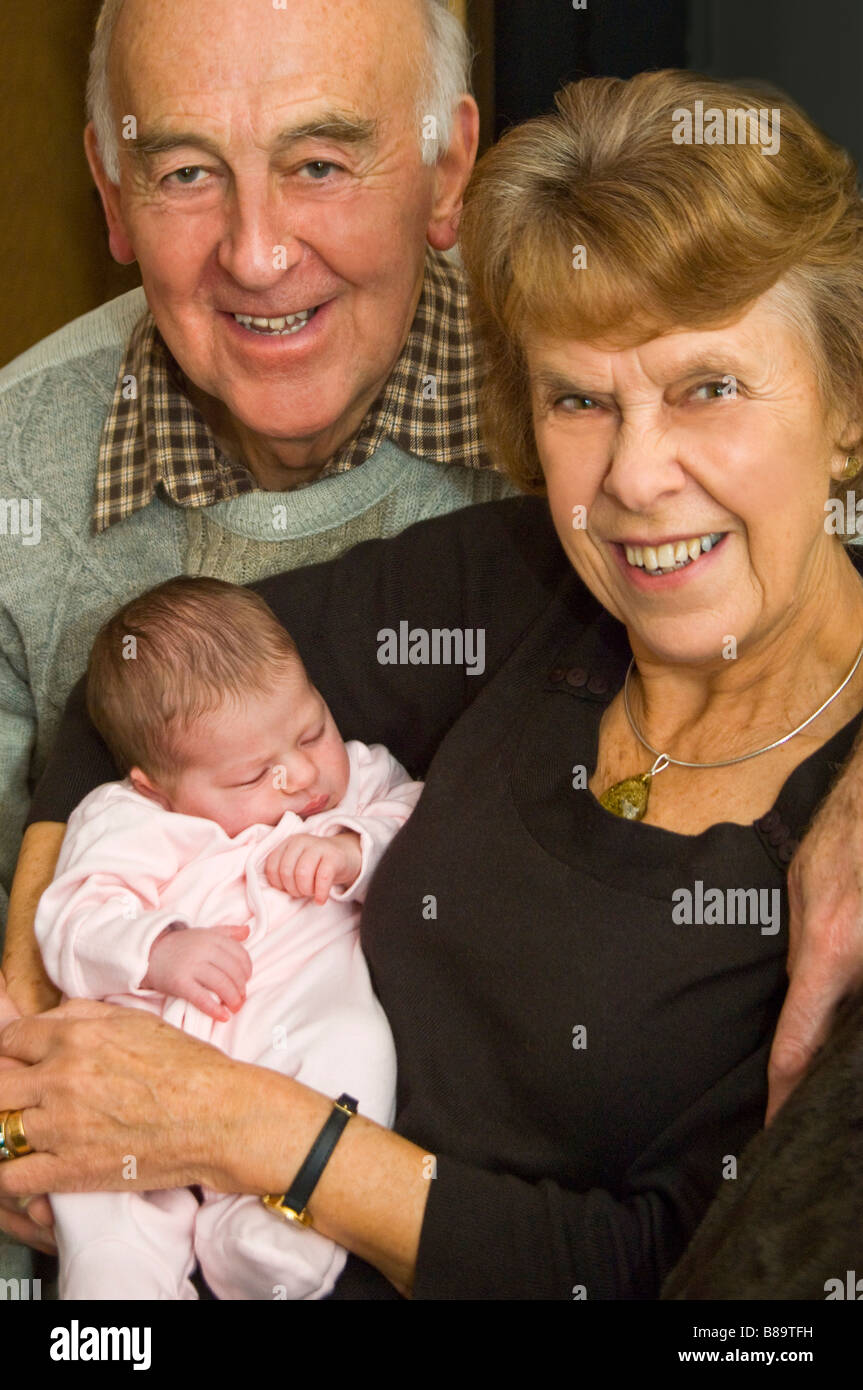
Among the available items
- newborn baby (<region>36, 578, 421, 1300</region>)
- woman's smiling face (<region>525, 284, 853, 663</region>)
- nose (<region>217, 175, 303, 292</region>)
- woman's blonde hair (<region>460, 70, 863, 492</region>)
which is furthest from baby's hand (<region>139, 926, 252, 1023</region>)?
nose (<region>217, 175, 303, 292</region>)

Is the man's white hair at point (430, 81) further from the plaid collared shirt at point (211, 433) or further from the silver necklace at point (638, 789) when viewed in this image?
the silver necklace at point (638, 789)

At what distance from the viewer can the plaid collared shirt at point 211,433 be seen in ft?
5.69

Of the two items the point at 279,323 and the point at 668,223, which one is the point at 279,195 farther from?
the point at 668,223

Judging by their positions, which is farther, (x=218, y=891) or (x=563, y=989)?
(x=218, y=891)

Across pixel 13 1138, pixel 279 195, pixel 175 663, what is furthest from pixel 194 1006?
pixel 279 195

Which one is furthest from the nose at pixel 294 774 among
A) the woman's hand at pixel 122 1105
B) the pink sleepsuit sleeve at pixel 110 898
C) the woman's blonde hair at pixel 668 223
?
the woman's blonde hair at pixel 668 223

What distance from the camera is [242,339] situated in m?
1.67

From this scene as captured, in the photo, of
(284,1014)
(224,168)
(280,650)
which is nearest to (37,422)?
(224,168)

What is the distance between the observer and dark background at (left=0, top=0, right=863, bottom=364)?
4.91ft

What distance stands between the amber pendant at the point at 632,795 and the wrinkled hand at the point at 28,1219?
0.60 meters

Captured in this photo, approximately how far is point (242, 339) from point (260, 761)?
517mm

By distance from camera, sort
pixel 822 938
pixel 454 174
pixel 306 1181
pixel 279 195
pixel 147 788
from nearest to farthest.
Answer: pixel 822 938 → pixel 306 1181 → pixel 147 788 → pixel 279 195 → pixel 454 174

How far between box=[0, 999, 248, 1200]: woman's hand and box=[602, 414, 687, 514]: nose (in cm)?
59
